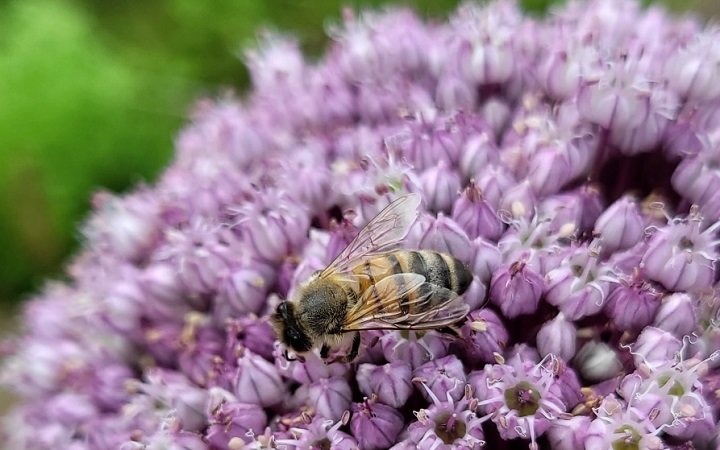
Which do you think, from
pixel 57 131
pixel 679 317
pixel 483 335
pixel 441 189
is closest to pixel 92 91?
pixel 57 131

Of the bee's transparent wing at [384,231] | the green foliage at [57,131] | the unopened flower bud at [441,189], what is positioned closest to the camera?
the bee's transparent wing at [384,231]

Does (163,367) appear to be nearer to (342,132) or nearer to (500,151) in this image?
(342,132)

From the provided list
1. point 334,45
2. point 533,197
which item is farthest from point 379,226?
point 334,45

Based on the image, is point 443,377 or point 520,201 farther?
point 520,201

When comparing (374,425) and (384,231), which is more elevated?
(384,231)

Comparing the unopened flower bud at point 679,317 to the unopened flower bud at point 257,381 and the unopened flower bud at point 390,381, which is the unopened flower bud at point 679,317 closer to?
the unopened flower bud at point 390,381

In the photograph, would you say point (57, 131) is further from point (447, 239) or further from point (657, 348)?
point (657, 348)

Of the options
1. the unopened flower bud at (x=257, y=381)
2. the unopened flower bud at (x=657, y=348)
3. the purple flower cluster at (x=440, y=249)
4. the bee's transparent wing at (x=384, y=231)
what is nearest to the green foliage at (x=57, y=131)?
the purple flower cluster at (x=440, y=249)
